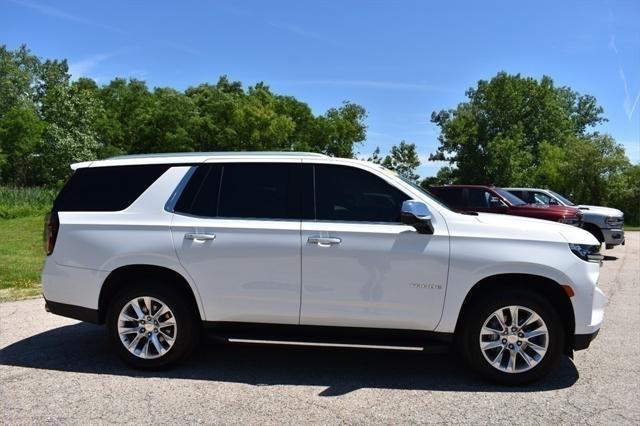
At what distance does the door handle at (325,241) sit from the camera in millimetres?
4605

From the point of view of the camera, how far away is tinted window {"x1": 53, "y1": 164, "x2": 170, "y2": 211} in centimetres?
508

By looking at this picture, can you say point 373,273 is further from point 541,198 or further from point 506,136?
point 506,136

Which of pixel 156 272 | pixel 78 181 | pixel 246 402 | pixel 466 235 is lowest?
pixel 246 402

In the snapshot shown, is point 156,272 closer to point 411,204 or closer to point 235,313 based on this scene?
point 235,313

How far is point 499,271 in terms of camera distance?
450cm

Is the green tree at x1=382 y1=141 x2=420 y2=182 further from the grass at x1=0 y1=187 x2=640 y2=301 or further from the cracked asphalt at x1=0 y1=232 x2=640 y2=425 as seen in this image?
the cracked asphalt at x1=0 y1=232 x2=640 y2=425

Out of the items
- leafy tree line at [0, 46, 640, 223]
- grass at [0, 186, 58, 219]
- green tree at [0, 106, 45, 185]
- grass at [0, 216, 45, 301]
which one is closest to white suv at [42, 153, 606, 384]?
grass at [0, 216, 45, 301]

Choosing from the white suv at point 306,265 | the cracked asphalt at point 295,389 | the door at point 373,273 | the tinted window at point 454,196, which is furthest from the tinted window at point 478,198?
the door at point 373,273

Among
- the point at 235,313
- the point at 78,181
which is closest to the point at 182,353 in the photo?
the point at 235,313

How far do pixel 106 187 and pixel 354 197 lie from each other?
234cm

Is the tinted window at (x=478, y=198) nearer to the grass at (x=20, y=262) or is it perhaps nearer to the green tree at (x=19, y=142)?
the grass at (x=20, y=262)

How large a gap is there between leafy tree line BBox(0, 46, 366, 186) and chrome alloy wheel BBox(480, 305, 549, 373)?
34.9 m

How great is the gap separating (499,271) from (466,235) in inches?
15.5

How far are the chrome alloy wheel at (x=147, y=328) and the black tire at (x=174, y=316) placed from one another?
0.03 m
